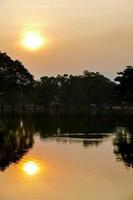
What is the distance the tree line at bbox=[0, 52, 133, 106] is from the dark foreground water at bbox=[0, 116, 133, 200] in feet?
119

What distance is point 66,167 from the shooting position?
26156 mm

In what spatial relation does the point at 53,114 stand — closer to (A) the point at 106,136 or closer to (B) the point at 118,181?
(A) the point at 106,136

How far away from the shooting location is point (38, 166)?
85.8 ft

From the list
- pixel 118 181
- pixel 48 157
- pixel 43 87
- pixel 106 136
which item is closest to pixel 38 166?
pixel 48 157

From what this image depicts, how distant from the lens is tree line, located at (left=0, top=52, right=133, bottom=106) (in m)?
92.2

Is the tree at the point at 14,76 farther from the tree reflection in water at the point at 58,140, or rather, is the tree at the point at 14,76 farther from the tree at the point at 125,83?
the tree reflection in water at the point at 58,140

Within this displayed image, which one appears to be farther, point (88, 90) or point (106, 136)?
point (88, 90)

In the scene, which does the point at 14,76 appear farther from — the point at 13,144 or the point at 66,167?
the point at 66,167

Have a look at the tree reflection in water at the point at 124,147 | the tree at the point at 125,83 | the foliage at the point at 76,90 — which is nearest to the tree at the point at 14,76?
the tree at the point at 125,83

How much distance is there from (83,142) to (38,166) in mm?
12353

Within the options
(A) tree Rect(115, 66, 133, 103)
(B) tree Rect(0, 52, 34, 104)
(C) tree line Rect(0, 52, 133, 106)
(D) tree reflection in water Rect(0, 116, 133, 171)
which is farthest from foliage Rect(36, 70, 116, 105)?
(D) tree reflection in water Rect(0, 116, 133, 171)

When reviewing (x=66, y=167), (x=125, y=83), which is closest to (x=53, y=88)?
(x=125, y=83)

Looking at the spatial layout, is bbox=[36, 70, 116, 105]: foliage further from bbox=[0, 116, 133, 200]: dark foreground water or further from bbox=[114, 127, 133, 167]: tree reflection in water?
bbox=[0, 116, 133, 200]: dark foreground water

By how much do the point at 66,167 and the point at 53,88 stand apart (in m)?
139
